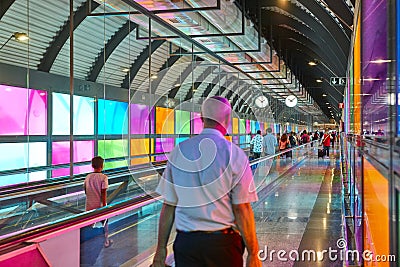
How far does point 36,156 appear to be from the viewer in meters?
8.85

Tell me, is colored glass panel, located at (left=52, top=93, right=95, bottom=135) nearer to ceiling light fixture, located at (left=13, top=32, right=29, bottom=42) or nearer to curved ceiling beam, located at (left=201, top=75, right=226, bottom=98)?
ceiling light fixture, located at (left=13, top=32, right=29, bottom=42)

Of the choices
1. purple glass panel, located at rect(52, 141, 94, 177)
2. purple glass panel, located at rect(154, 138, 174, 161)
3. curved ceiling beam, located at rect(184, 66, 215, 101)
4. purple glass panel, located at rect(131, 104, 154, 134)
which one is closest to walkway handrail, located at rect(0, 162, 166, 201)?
purple glass panel, located at rect(52, 141, 94, 177)

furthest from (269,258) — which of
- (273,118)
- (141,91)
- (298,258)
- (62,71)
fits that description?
(273,118)

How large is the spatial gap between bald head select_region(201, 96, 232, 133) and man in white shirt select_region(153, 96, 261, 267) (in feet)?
0.25

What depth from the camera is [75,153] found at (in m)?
10.4

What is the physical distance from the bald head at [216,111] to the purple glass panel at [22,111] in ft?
19.0

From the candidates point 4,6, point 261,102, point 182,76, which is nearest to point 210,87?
point 182,76

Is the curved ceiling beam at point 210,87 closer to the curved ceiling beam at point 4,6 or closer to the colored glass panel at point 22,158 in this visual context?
the colored glass panel at point 22,158

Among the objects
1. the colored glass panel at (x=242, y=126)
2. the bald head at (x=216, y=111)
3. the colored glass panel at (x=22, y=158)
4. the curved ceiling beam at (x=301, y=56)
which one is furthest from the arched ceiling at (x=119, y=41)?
the bald head at (x=216, y=111)

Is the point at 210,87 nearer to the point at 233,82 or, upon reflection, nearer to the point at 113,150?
the point at 233,82

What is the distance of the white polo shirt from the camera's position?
2594 millimetres

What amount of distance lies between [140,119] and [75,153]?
285 centimetres

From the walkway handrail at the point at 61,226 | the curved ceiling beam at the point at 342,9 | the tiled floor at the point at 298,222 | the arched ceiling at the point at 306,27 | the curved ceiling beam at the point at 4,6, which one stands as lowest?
the tiled floor at the point at 298,222

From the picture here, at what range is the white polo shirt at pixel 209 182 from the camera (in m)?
2.59
